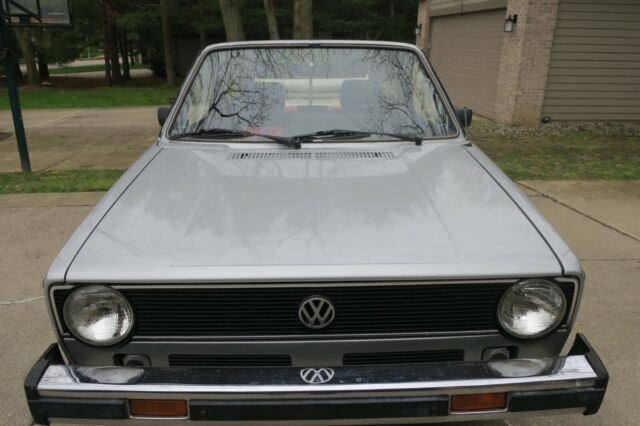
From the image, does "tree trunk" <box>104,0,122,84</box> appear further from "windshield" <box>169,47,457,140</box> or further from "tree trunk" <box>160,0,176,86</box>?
"windshield" <box>169,47,457,140</box>

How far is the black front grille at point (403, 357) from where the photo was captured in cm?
188

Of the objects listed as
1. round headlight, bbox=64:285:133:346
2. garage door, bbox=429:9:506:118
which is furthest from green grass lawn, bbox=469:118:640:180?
round headlight, bbox=64:285:133:346

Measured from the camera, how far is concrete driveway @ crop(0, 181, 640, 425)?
9.02 ft

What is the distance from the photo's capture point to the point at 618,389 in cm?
274

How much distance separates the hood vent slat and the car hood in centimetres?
1

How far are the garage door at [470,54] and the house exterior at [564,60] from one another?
6cm

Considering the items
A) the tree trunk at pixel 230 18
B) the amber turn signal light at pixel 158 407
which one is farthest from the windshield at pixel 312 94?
the tree trunk at pixel 230 18

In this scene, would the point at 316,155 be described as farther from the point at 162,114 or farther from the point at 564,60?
the point at 564,60

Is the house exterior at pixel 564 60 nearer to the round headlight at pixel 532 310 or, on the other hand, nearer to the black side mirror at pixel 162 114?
the black side mirror at pixel 162 114

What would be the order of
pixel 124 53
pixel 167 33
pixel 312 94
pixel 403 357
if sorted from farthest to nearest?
pixel 124 53
pixel 167 33
pixel 312 94
pixel 403 357

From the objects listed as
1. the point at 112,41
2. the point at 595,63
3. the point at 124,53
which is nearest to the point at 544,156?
the point at 595,63

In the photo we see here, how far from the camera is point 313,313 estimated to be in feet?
5.87

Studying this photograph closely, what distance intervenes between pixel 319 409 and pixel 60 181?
6.07 meters

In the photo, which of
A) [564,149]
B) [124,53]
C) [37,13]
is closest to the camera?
[37,13]
